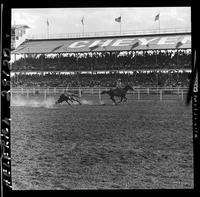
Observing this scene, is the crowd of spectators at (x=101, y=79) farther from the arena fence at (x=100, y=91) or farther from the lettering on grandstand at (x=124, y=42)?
the lettering on grandstand at (x=124, y=42)

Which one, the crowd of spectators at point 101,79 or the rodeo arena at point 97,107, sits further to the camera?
the crowd of spectators at point 101,79

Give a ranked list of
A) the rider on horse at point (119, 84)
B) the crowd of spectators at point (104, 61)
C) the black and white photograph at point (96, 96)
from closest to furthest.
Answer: the black and white photograph at point (96, 96)
the crowd of spectators at point (104, 61)
the rider on horse at point (119, 84)

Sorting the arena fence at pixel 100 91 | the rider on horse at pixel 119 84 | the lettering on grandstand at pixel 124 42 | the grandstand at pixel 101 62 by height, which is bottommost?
the arena fence at pixel 100 91

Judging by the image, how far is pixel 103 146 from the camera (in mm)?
2832

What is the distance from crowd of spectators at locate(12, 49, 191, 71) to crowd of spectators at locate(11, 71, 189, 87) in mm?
73

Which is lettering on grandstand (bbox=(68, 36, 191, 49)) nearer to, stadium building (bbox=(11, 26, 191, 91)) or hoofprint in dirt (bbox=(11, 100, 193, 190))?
stadium building (bbox=(11, 26, 191, 91))

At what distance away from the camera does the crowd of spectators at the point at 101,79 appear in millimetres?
2598

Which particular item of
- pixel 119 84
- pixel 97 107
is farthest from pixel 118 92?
pixel 97 107

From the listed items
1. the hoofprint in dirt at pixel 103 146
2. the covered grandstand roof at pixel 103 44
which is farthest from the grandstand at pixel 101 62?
the hoofprint in dirt at pixel 103 146

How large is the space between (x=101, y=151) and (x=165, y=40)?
111 cm

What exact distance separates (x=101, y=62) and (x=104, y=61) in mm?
27

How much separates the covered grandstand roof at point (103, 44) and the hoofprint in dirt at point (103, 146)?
0.50m
